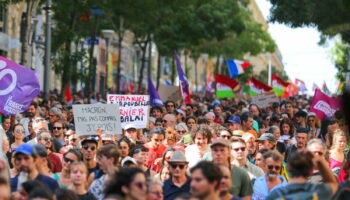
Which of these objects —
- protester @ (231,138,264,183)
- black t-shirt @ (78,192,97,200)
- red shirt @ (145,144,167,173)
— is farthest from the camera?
red shirt @ (145,144,167,173)

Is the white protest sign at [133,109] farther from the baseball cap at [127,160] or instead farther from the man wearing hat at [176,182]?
the man wearing hat at [176,182]

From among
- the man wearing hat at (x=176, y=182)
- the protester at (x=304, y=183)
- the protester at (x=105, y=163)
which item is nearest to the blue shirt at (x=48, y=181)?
the protester at (x=105, y=163)

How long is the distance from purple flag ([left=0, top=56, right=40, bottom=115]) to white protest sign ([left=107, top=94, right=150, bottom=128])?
1.49 meters

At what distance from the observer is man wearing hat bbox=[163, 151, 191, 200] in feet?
34.1

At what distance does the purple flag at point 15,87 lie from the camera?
16.2 meters

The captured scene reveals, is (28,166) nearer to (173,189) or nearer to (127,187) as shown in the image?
(173,189)

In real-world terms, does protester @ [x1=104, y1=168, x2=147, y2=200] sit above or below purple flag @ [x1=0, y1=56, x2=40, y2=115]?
below

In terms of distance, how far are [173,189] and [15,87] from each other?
6583 mm

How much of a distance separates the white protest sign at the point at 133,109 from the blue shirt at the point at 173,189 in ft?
22.0

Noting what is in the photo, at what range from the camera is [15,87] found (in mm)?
16469

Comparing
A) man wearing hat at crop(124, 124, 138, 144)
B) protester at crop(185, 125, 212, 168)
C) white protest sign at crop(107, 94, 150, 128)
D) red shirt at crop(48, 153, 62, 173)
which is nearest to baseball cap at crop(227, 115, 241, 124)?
white protest sign at crop(107, 94, 150, 128)

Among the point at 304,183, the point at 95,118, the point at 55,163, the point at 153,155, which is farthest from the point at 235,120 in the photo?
the point at 304,183

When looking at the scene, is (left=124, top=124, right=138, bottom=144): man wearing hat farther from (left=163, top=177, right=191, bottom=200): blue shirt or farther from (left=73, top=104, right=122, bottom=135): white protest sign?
(left=163, top=177, right=191, bottom=200): blue shirt

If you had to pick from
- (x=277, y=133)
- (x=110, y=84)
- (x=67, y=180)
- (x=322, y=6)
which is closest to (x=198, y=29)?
(x=110, y=84)
